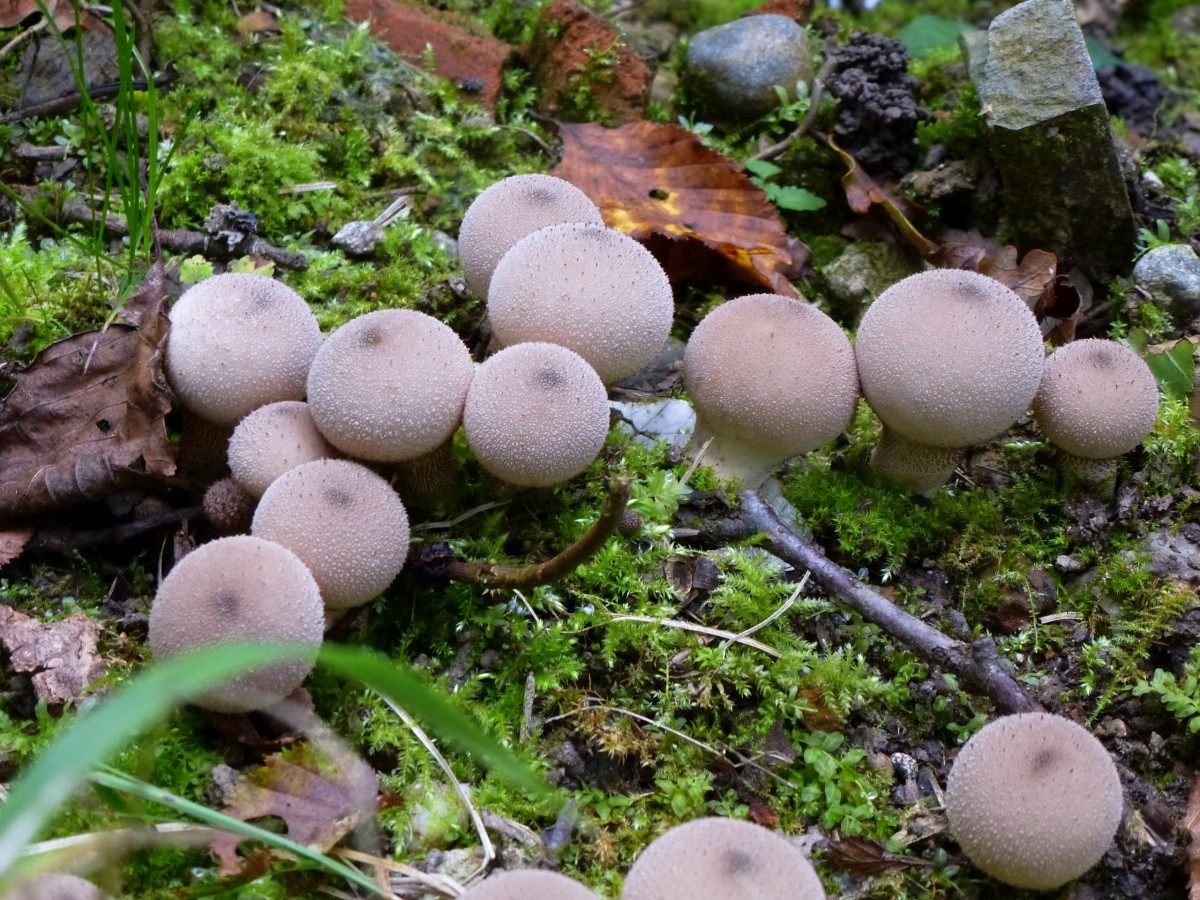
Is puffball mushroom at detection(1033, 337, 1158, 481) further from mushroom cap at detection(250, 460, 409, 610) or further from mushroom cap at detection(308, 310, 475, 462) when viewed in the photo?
Answer: mushroom cap at detection(250, 460, 409, 610)

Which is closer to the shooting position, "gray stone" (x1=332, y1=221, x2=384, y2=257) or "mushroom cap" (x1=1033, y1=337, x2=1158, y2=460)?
"mushroom cap" (x1=1033, y1=337, x2=1158, y2=460)

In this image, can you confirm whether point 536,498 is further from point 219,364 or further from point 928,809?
point 928,809

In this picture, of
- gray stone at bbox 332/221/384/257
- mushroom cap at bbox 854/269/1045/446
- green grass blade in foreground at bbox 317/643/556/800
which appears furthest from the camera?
gray stone at bbox 332/221/384/257

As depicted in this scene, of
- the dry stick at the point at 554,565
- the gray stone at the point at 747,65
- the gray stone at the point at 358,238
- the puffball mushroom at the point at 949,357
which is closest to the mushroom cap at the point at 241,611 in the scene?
the dry stick at the point at 554,565

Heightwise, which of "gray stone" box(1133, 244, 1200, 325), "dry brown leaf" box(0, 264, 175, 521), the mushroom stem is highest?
"dry brown leaf" box(0, 264, 175, 521)

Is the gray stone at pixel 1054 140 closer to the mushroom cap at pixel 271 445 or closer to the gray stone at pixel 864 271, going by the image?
the gray stone at pixel 864 271

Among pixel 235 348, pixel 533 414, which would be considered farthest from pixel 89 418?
pixel 533 414

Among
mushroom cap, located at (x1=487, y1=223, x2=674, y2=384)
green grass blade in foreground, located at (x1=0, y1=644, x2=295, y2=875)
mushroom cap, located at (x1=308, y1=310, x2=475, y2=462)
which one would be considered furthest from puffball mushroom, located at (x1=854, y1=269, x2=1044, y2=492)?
green grass blade in foreground, located at (x1=0, y1=644, x2=295, y2=875)
